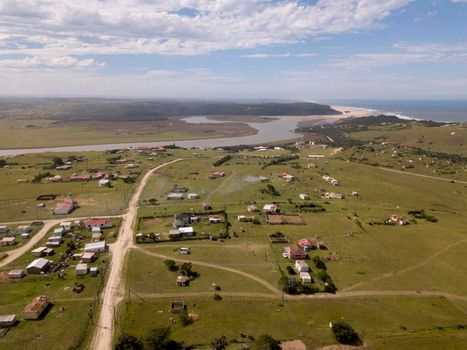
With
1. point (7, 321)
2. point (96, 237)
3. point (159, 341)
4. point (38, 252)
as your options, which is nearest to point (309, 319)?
point (159, 341)

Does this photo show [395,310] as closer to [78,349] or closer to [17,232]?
[78,349]

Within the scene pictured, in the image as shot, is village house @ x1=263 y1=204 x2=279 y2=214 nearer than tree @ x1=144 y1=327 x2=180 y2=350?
No

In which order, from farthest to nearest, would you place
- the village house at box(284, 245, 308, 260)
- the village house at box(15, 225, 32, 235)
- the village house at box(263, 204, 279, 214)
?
the village house at box(263, 204, 279, 214) < the village house at box(15, 225, 32, 235) < the village house at box(284, 245, 308, 260)

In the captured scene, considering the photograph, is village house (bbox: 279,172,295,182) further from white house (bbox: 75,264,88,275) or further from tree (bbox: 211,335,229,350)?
tree (bbox: 211,335,229,350)

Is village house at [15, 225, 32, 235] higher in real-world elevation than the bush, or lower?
lower

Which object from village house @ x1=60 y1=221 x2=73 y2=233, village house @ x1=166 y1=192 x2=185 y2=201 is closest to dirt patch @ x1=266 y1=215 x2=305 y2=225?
village house @ x1=166 y1=192 x2=185 y2=201

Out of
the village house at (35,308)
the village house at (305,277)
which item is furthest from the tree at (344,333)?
the village house at (35,308)

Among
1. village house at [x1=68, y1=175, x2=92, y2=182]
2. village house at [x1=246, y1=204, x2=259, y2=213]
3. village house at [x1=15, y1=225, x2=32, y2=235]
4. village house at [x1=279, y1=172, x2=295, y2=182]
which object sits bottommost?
village house at [x1=15, y1=225, x2=32, y2=235]
